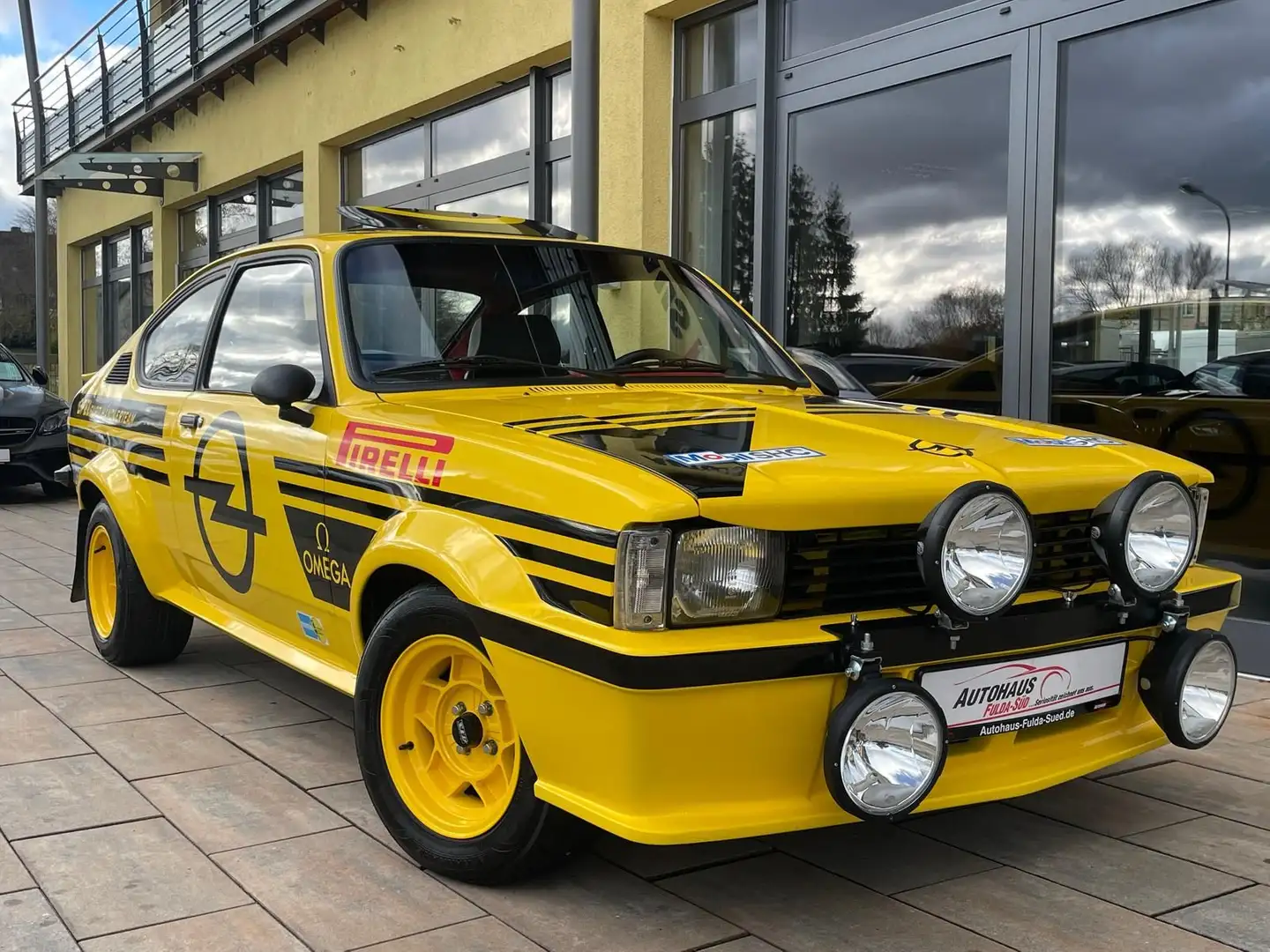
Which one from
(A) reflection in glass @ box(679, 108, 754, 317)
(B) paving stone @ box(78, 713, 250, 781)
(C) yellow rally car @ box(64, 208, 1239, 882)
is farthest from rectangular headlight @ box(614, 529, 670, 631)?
(A) reflection in glass @ box(679, 108, 754, 317)

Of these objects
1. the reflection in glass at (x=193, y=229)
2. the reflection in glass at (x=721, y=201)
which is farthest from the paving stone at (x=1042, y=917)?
the reflection in glass at (x=193, y=229)

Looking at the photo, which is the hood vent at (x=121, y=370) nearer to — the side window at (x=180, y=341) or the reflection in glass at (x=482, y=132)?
the side window at (x=180, y=341)

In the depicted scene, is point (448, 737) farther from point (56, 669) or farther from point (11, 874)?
point (56, 669)

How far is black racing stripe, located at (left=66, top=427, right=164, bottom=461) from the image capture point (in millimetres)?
4633

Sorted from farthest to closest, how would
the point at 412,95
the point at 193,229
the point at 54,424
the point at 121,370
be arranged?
the point at 193,229
the point at 54,424
the point at 412,95
the point at 121,370

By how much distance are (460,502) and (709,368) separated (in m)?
1.39

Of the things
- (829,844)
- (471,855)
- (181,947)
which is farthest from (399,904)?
(829,844)

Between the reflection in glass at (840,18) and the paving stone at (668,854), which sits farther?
the reflection in glass at (840,18)

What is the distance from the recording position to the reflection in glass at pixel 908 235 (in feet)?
21.1

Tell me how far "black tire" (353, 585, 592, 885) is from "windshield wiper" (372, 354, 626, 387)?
79 centimetres

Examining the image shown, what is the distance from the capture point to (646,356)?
395 centimetres

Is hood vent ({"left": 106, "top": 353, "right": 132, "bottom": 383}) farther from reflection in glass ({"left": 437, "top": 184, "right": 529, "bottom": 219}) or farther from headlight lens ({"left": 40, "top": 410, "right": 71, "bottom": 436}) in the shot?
headlight lens ({"left": 40, "top": 410, "right": 71, "bottom": 436})

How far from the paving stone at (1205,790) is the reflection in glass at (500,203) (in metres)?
7.26

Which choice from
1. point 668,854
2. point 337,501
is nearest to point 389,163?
point 337,501
